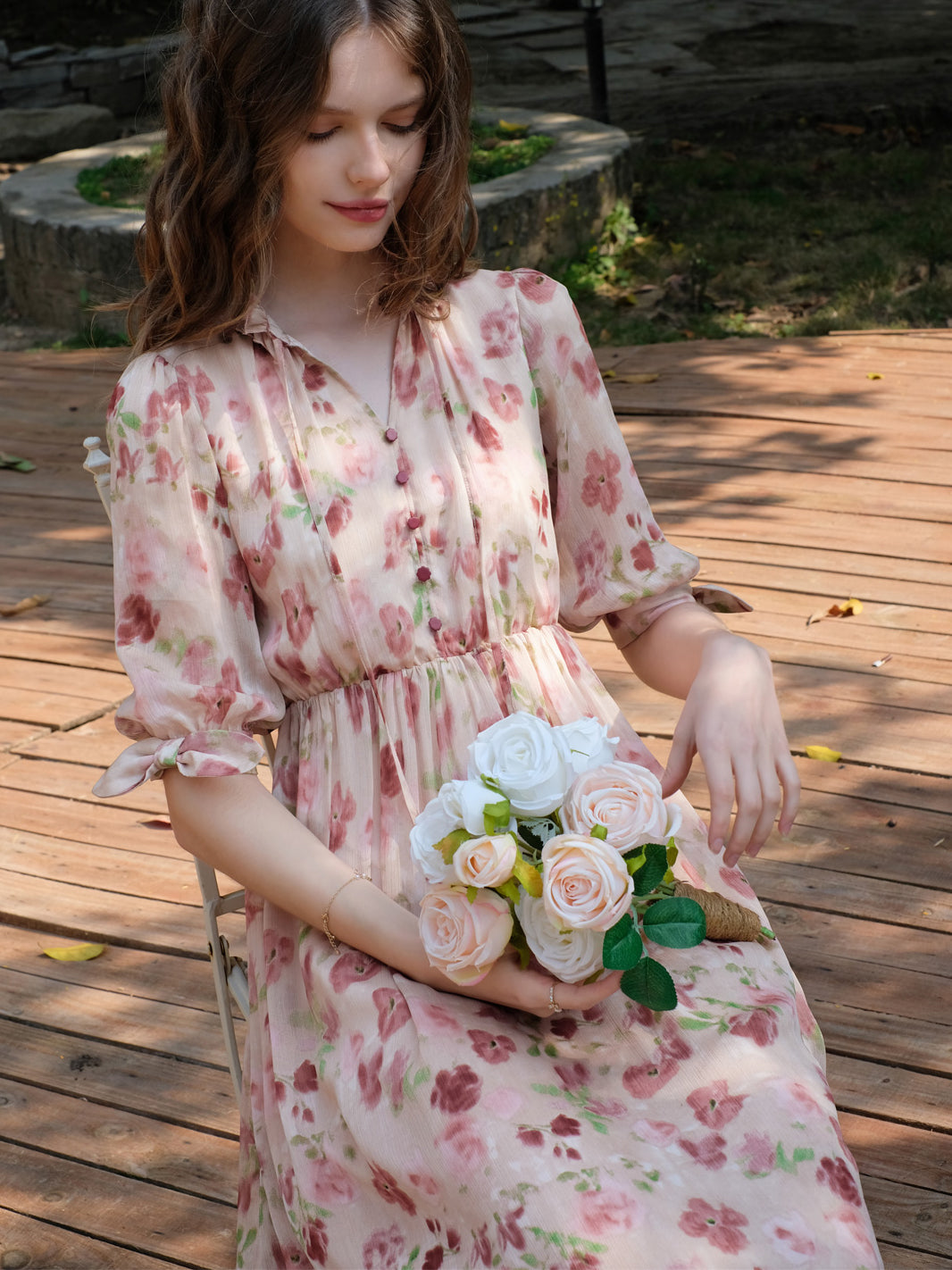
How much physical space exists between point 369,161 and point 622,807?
0.75 meters

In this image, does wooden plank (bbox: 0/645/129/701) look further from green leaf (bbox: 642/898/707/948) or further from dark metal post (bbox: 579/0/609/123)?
dark metal post (bbox: 579/0/609/123)

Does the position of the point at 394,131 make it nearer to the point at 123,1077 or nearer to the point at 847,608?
the point at 123,1077

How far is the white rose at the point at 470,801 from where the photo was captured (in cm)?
131

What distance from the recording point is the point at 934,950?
241 cm

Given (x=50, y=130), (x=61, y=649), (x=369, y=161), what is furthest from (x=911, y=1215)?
(x=50, y=130)

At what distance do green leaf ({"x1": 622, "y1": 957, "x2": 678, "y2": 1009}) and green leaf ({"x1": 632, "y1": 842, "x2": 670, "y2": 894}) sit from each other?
0.07 m

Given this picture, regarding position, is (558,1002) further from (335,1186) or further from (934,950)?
(934,950)

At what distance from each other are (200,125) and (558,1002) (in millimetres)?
1022

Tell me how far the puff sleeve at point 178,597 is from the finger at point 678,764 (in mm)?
457

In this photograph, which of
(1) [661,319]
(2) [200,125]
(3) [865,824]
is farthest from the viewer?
(1) [661,319]

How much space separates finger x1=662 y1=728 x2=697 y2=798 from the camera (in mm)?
1450

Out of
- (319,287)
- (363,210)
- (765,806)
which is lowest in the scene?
(765,806)

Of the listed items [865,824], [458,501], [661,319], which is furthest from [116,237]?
[458,501]

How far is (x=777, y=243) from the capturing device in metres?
6.58
